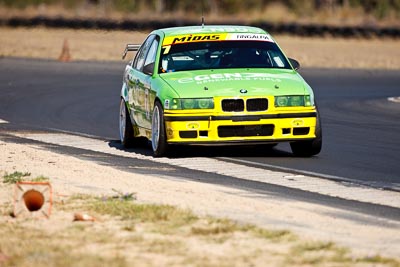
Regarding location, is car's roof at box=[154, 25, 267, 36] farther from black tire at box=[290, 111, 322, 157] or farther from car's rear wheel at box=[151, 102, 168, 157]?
black tire at box=[290, 111, 322, 157]

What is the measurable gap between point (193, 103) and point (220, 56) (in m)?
1.33

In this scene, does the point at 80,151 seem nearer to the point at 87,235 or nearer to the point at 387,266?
the point at 87,235

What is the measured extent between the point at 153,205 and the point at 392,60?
96.0 feet

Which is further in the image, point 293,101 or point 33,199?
point 293,101

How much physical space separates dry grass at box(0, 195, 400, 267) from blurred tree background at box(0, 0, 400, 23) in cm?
4630

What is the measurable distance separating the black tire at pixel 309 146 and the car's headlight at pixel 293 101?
26 centimetres

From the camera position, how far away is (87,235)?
8.62 meters

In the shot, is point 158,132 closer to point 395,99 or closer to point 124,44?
point 395,99

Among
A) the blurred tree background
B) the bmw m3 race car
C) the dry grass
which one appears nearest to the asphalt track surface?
the bmw m3 race car

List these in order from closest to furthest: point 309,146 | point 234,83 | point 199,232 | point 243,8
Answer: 1. point 199,232
2. point 234,83
3. point 309,146
4. point 243,8

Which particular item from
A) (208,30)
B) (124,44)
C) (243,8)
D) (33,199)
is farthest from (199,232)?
(243,8)

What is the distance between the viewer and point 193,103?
44.4 feet

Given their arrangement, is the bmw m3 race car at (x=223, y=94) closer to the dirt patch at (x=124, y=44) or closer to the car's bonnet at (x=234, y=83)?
the car's bonnet at (x=234, y=83)

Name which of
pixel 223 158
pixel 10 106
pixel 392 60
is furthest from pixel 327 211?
pixel 392 60
